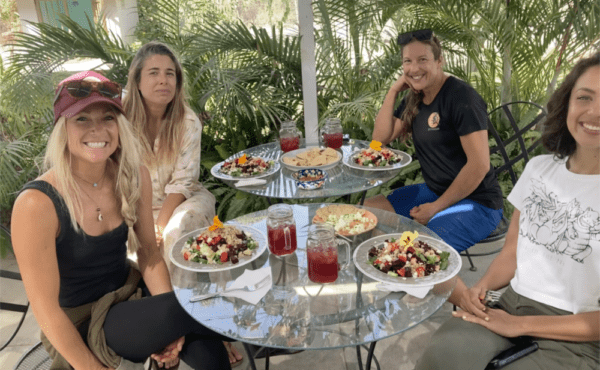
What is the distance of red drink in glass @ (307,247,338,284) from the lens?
1560 mm

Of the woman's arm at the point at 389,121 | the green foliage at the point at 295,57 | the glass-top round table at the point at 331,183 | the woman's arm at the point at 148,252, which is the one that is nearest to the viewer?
the woman's arm at the point at 148,252

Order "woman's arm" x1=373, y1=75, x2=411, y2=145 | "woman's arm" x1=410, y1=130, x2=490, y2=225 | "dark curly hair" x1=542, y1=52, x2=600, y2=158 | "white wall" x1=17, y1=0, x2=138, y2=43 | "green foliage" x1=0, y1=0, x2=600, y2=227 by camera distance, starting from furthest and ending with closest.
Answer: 1. "white wall" x1=17, y1=0, x2=138, y2=43
2. "green foliage" x1=0, y1=0, x2=600, y2=227
3. "woman's arm" x1=373, y1=75, x2=411, y2=145
4. "woman's arm" x1=410, y1=130, x2=490, y2=225
5. "dark curly hair" x1=542, y1=52, x2=600, y2=158

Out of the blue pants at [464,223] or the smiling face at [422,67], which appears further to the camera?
the smiling face at [422,67]

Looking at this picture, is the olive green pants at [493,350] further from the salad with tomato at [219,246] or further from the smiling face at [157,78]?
the smiling face at [157,78]

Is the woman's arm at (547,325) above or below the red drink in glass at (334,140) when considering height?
below

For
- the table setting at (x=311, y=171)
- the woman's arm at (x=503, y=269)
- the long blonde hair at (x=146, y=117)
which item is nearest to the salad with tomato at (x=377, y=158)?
the table setting at (x=311, y=171)

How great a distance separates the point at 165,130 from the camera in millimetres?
2822

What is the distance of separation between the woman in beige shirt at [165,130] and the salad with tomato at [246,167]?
258 millimetres

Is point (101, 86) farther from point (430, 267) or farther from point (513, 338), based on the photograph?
point (513, 338)

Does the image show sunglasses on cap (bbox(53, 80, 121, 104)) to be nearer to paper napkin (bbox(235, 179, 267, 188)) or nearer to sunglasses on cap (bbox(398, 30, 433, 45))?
paper napkin (bbox(235, 179, 267, 188))

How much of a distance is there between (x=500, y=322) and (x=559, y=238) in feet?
1.14

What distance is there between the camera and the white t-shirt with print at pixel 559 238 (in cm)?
150

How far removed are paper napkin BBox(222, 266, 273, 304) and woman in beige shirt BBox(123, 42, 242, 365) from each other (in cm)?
104

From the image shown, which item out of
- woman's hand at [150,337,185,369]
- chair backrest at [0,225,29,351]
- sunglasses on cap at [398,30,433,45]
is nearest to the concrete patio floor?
chair backrest at [0,225,29,351]
